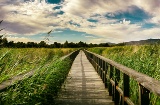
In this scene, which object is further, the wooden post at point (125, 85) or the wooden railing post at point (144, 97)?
the wooden post at point (125, 85)

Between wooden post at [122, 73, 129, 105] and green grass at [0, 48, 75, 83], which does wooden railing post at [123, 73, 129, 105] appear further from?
green grass at [0, 48, 75, 83]

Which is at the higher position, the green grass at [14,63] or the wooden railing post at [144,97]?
the green grass at [14,63]

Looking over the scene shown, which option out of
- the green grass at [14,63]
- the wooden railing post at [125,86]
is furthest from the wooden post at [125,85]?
the green grass at [14,63]

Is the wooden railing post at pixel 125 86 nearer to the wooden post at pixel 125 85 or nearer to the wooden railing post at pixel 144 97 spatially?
the wooden post at pixel 125 85

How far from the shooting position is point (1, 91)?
287 centimetres

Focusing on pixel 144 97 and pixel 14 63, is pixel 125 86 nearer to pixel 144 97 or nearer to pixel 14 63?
pixel 144 97

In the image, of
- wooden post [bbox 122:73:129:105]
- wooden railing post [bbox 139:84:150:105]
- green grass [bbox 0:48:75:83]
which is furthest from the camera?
wooden post [bbox 122:73:129:105]

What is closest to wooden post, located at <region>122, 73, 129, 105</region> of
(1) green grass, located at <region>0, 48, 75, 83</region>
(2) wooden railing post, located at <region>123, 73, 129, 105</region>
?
(2) wooden railing post, located at <region>123, 73, 129, 105</region>

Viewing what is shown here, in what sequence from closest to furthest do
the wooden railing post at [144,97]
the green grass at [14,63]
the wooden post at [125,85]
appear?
the green grass at [14,63]
the wooden railing post at [144,97]
the wooden post at [125,85]

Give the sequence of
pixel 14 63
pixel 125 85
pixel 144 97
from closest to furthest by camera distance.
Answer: pixel 144 97, pixel 14 63, pixel 125 85

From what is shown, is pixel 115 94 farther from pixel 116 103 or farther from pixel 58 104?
pixel 58 104

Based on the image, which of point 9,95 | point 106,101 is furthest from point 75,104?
point 9,95

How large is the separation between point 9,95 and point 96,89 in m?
6.36

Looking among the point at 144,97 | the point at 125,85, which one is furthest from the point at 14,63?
Result: the point at 125,85
